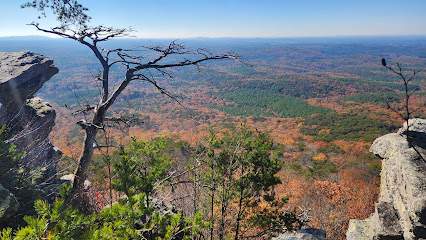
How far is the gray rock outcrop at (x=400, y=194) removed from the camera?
13.2 ft

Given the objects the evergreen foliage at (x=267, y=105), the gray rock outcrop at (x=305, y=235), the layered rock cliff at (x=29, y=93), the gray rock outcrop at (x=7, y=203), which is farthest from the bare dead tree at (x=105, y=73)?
the evergreen foliage at (x=267, y=105)

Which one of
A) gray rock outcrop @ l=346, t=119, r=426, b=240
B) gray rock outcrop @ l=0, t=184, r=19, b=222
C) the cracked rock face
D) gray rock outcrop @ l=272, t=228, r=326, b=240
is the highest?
the cracked rock face

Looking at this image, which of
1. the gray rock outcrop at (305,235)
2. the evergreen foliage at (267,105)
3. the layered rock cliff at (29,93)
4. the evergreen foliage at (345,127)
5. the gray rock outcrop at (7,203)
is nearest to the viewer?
the gray rock outcrop at (7,203)

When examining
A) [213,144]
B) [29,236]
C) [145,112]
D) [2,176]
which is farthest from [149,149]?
[145,112]

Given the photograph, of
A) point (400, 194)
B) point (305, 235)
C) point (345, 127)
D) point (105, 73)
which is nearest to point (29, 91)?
point (105, 73)

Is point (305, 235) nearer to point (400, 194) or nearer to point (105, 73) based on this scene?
point (400, 194)

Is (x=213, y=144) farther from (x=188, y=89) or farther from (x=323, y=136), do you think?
(x=188, y=89)

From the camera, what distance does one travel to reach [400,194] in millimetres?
4703

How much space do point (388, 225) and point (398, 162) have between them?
1.31 metres

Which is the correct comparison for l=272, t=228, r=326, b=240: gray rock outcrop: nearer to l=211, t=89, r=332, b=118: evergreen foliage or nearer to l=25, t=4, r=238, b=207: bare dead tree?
l=25, t=4, r=238, b=207: bare dead tree

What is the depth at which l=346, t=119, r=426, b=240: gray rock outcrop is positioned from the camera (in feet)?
13.2

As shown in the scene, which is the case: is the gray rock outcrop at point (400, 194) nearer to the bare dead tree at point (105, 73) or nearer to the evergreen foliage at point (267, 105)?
the bare dead tree at point (105, 73)

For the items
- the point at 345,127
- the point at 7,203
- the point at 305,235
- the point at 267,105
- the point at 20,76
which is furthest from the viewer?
the point at 267,105

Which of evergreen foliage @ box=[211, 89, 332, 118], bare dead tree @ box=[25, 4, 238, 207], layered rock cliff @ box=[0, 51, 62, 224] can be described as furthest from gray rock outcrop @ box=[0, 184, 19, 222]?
evergreen foliage @ box=[211, 89, 332, 118]
